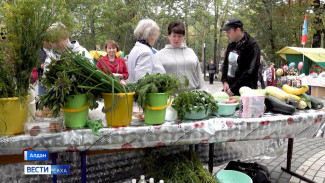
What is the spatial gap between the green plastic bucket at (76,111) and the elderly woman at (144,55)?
100cm

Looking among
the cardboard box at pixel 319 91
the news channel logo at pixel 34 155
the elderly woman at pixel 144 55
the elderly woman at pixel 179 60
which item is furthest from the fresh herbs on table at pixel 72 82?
the cardboard box at pixel 319 91

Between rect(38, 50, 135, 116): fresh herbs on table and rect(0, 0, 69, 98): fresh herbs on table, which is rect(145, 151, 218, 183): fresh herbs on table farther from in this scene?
rect(0, 0, 69, 98): fresh herbs on table

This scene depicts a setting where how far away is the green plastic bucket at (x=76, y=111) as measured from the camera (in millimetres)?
1489

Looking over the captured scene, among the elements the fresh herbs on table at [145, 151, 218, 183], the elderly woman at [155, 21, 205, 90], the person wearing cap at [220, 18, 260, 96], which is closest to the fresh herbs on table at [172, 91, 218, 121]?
the fresh herbs on table at [145, 151, 218, 183]

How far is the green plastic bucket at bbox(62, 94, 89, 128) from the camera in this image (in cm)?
149

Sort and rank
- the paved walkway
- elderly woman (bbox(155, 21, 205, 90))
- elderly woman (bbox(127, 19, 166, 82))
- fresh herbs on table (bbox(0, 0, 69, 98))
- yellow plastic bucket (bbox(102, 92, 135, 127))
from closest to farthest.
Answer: fresh herbs on table (bbox(0, 0, 69, 98)) → yellow plastic bucket (bbox(102, 92, 135, 127)) → elderly woman (bbox(127, 19, 166, 82)) → elderly woman (bbox(155, 21, 205, 90)) → the paved walkway

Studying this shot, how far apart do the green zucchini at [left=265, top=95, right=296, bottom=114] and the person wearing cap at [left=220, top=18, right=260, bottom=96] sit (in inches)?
34.0

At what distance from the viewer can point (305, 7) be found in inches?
596

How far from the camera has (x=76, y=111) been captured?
1.52 metres

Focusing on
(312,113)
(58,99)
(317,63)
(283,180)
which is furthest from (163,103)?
(317,63)

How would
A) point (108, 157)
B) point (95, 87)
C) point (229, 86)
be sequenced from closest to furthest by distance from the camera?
point (95, 87) < point (108, 157) < point (229, 86)

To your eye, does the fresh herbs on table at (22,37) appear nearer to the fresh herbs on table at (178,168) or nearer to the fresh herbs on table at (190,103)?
the fresh herbs on table at (190,103)

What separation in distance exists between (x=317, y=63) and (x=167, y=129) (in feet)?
39.4

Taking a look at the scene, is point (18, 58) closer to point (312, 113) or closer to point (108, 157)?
point (108, 157)
